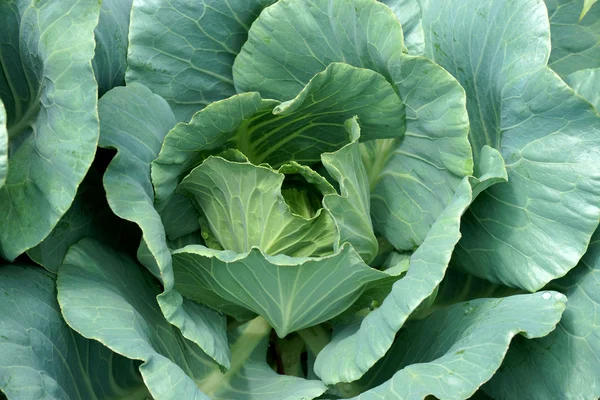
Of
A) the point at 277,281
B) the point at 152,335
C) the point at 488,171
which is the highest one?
the point at 488,171

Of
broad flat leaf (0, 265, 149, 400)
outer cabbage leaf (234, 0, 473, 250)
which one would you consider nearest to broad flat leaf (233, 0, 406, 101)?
outer cabbage leaf (234, 0, 473, 250)

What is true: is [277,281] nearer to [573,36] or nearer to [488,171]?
[488,171]

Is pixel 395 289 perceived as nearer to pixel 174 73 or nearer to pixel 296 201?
pixel 296 201

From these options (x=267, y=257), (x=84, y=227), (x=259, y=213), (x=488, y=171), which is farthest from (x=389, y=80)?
(x=84, y=227)

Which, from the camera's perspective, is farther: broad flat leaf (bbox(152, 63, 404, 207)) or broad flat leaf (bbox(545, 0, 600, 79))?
broad flat leaf (bbox(545, 0, 600, 79))

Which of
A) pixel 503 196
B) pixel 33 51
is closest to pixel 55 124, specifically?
pixel 33 51

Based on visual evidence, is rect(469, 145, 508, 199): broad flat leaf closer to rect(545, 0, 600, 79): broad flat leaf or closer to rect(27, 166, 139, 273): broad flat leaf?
rect(545, 0, 600, 79): broad flat leaf

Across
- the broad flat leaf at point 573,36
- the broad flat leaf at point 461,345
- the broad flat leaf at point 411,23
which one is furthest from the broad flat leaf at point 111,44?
the broad flat leaf at point 573,36
